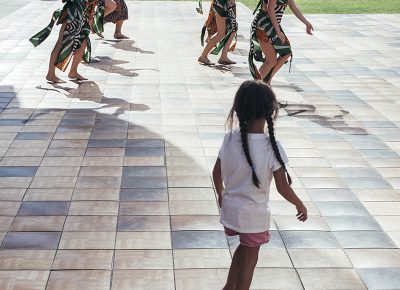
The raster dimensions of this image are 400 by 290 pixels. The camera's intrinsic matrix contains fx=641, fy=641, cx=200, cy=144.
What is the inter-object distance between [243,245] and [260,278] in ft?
2.62

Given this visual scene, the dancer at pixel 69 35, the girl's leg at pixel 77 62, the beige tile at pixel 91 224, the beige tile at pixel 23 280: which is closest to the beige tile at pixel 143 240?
the beige tile at pixel 91 224

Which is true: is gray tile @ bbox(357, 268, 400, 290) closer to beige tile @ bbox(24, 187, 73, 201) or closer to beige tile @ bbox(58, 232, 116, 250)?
beige tile @ bbox(58, 232, 116, 250)

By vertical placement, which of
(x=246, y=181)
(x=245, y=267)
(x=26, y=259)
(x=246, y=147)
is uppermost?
(x=246, y=147)

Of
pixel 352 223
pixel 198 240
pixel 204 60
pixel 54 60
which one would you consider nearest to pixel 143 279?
pixel 198 240

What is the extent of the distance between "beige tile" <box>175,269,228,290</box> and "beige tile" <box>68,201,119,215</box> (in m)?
1.19

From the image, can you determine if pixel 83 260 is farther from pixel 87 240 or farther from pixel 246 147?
pixel 246 147

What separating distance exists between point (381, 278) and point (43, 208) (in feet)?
9.35

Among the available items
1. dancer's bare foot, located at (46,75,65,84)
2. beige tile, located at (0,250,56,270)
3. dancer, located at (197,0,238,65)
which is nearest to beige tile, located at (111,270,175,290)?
beige tile, located at (0,250,56,270)

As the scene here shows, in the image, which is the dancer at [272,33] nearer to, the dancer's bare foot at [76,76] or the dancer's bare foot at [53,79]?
the dancer's bare foot at [76,76]

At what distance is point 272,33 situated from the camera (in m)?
8.62

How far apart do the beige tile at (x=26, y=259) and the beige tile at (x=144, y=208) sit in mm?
920

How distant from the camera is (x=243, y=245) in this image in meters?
3.74

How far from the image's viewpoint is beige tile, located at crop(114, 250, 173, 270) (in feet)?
15.0

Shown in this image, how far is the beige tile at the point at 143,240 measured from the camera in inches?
193
